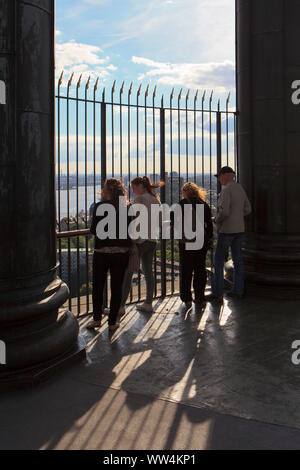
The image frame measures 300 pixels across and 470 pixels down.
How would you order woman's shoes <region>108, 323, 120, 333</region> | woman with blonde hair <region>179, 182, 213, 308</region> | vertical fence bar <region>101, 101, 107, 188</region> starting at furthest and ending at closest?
1. woman with blonde hair <region>179, 182, 213, 308</region>
2. vertical fence bar <region>101, 101, 107, 188</region>
3. woman's shoes <region>108, 323, 120, 333</region>

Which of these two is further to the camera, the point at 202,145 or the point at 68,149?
the point at 202,145

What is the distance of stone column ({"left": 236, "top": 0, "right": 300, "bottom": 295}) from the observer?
718 cm

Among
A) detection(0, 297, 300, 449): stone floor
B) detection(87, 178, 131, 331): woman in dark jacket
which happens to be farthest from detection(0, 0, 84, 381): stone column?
detection(87, 178, 131, 331): woman in dark jacket

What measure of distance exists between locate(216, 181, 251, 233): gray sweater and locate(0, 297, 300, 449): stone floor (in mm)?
1583

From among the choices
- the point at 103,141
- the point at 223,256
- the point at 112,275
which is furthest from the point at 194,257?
the point at 103,141

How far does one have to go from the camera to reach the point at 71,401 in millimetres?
3709

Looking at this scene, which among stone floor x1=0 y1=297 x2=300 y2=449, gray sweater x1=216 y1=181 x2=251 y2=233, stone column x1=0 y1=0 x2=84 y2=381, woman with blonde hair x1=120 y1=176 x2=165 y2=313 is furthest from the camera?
gray sweater x1=216 y1=181 x2=251 y2=233

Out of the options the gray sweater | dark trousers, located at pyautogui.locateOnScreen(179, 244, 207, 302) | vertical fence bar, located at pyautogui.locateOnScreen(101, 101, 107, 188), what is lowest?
dark trousers, located at pyautogui.locateOnScreen(179, 244, 207, 302)

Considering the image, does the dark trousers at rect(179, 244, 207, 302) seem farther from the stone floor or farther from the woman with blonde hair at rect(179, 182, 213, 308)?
the stone floor

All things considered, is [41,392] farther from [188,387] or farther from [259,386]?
[259,386]

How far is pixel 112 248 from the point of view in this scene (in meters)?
5.33

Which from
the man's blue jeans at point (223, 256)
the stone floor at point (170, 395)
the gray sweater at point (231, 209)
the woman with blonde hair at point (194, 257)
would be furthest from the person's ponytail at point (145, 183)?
the stone floor at point (170, 395)

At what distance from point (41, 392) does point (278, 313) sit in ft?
11.3

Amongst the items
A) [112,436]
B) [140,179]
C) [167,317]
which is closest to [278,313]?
[167,317]
